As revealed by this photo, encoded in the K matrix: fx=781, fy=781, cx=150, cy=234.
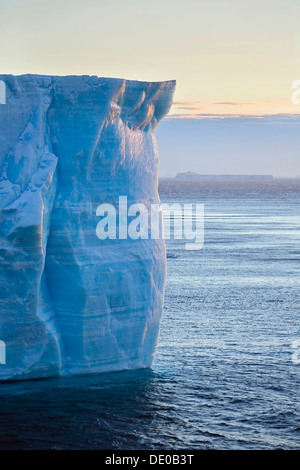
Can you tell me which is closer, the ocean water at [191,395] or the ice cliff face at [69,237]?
the ocean water at [191,395]

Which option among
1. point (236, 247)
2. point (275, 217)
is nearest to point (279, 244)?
point (236, 247)

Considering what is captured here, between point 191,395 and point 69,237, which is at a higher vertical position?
point 69,237

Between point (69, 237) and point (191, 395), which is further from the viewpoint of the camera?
point (191, 395)

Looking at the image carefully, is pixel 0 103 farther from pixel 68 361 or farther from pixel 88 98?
pixel 68 361

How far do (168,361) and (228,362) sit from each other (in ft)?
4.15

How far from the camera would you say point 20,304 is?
13586 mm

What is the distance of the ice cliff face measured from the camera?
13.6 metres

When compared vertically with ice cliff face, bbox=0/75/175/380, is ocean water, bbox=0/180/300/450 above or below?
below

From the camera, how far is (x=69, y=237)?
1398 centimetres

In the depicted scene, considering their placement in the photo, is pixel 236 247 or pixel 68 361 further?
pixel 236 247

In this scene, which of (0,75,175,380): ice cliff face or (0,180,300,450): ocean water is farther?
(0,75,175,380): ice cliff face

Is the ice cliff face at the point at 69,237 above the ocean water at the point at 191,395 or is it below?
above

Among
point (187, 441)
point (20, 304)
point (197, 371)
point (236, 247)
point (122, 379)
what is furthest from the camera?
point (236, 247)

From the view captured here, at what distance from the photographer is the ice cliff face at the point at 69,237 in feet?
44.5
